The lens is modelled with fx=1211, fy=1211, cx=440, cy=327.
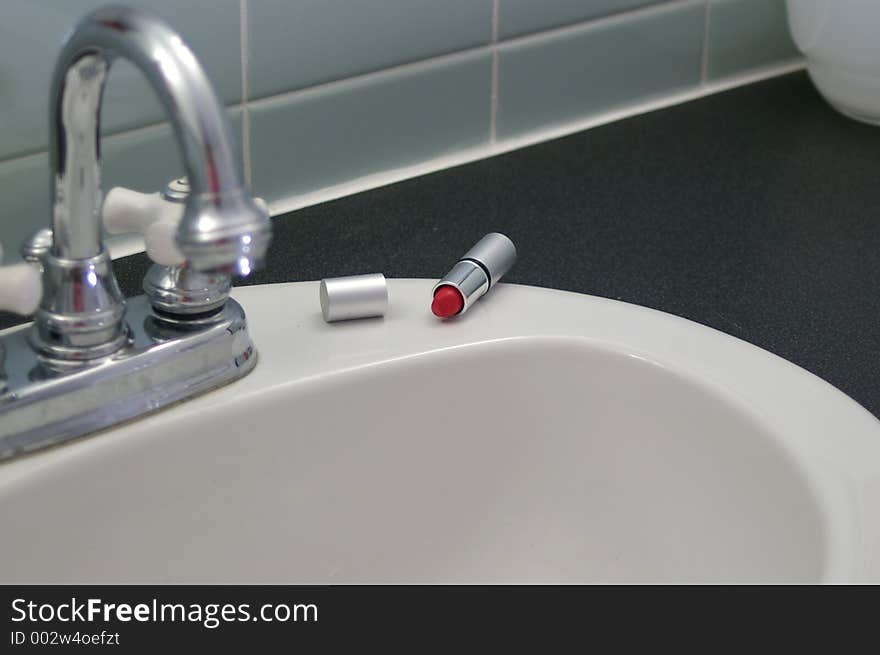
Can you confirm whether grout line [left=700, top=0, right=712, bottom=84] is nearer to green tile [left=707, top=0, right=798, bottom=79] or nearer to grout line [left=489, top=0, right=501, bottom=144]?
green tile [left=707, top=0, right=798, bottom=79]

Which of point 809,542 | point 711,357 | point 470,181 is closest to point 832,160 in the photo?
point 470,181

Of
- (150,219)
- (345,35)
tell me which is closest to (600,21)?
(345,35)

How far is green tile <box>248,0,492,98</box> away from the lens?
0.76m

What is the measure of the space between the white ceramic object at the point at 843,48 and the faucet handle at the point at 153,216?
1.96 ft

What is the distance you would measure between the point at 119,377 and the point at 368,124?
38 cm

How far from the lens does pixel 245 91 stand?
758 millimetres

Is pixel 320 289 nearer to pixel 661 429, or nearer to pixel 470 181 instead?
pixel 661 429

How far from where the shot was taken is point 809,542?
489 mm

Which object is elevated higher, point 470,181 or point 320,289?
A: point 470,181

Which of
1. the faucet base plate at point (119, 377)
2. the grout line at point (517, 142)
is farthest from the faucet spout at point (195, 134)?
the grout line at point (517, 142)

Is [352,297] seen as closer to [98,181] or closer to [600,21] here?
[98,181]

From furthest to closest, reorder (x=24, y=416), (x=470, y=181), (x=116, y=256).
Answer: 1. (x=470, y=181)
2. (x=116, y=256)
3. (x=24, y=416)

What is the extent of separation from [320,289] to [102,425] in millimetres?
141

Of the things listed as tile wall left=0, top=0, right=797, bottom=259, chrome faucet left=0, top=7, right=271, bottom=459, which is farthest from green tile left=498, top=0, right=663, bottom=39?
chrome faucet left=0, top=7, right=271, bottom=459
